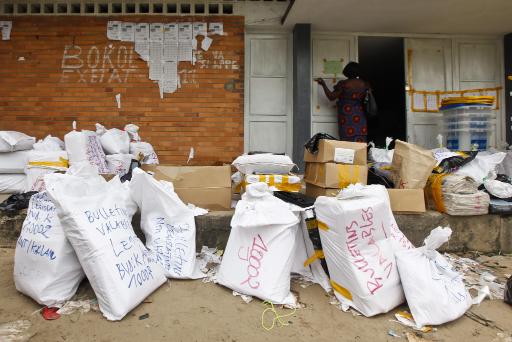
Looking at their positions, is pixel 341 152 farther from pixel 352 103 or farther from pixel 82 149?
pixel 82 149

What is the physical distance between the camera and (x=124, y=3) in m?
4.79

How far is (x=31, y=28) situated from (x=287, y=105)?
3.95 metres

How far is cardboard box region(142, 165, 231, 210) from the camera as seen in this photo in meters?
2.87

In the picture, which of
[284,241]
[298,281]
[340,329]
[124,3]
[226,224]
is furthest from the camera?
[124,3]

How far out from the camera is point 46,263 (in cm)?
190

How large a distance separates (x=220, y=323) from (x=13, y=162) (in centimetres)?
334

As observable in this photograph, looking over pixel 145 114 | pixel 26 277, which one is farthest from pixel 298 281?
pixel 145 114

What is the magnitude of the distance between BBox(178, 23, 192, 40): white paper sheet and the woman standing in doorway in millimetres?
2326

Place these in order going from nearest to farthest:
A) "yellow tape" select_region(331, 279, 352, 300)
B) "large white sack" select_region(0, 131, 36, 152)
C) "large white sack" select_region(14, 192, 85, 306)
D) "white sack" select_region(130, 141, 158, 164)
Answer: "large white sack" select_region(14, 192, 85, 306) → "yellow tape" select_region(331, 279, 352, 300) → "large white sack" select_region(0, 131, 36, 152) → "white sack" select_region(130, 141, 158, 164)

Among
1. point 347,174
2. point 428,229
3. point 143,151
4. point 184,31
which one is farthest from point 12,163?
point 428,229

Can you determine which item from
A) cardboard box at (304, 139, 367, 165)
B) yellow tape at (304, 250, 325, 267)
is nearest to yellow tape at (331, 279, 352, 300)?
yellow tape at (304, 250, 325, 267)

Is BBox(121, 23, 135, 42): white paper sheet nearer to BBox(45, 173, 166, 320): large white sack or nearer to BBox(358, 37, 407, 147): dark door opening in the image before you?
BBox(45, 173, 166, 320): large white sack

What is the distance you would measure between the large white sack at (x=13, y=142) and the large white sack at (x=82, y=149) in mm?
759

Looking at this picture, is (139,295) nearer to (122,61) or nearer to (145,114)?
(145,114)
